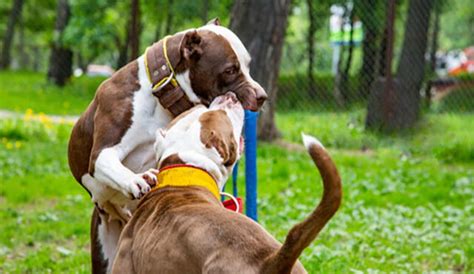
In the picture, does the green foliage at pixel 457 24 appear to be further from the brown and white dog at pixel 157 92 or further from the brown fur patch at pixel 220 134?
the brown fur patch at pixel 220 134

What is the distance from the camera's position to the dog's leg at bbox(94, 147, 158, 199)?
13.8ft

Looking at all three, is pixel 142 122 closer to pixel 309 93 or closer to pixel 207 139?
pixel 207 139

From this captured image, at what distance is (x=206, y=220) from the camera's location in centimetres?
353

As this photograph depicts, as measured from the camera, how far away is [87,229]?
7969 mm

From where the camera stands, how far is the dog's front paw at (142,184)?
419 centimetres

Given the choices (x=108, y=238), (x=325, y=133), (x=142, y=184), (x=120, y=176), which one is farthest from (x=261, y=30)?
(x=142, y=184)

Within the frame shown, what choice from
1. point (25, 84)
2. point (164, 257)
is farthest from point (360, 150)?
point (25, 84)

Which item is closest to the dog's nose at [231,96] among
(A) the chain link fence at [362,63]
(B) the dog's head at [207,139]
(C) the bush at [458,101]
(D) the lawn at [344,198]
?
(B) the dog's head at [207,139]

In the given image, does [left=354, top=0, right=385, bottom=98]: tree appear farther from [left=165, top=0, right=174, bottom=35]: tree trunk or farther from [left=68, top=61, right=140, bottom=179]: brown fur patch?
[left=68, top=61, right=140, bottom=179]: brown fur patch

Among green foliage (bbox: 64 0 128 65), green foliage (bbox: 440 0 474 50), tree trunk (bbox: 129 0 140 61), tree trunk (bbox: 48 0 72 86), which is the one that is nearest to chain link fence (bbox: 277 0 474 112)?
green foliage (bbox: 440 0 474 50)

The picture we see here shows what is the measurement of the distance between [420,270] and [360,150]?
6.11m

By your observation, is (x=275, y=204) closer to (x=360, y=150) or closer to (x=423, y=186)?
(x=423, y=186)

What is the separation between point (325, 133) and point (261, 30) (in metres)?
2.68

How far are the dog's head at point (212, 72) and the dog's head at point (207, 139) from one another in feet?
0.62
